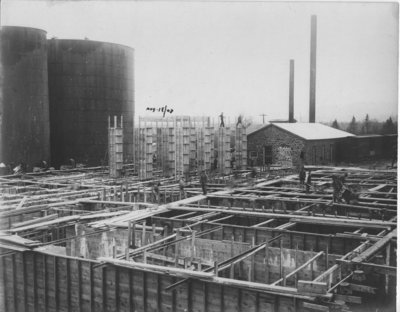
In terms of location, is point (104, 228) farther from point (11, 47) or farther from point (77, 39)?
point (77, 39)

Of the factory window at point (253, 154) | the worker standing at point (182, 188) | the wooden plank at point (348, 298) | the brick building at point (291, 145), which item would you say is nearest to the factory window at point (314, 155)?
the brick building at point (291, 145)

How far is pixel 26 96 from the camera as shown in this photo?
33031 millimetres

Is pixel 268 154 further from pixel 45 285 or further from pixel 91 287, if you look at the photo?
pixel 91 287

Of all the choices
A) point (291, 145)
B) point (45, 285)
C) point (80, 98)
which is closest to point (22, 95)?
point (80, 98)

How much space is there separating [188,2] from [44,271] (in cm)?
808

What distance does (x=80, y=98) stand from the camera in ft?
125

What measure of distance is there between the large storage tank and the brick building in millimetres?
11912

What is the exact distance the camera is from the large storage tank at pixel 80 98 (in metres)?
38.2

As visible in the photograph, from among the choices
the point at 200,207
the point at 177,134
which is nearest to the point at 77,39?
the point at 177,134

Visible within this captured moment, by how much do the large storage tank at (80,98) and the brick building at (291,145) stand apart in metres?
11.9

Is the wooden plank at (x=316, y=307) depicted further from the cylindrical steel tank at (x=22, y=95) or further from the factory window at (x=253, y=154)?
the factory window at (x=253, y=154)

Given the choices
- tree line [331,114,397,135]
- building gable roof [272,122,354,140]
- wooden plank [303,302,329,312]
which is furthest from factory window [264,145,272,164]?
wooden plank [303,302,329,312]

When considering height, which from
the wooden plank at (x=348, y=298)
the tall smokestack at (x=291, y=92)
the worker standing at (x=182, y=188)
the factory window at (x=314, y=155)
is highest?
the tall smokestack at (x=291, y=92)

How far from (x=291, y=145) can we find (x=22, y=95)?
1949 centimetres
